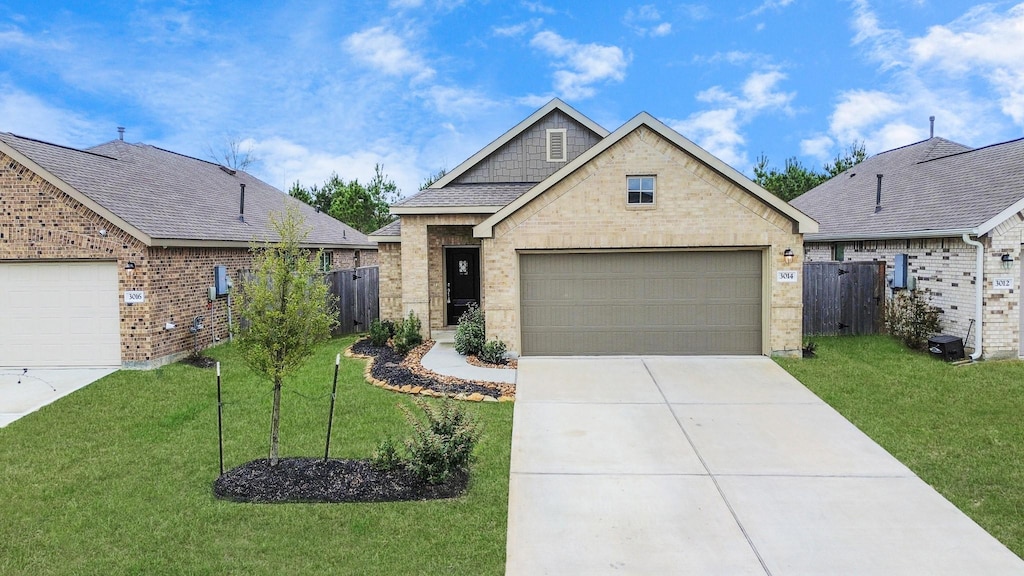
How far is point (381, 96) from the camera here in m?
37.9

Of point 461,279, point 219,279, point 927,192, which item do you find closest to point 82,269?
point 219,279

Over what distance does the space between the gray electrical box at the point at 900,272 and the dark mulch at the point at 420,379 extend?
1030 cm

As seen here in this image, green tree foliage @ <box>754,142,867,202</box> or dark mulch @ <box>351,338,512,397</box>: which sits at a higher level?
green tree foliage @ <box>754,142,867,202</box>

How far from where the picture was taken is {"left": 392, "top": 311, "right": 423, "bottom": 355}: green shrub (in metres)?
13.6

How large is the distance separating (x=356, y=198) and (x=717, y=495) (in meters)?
35.3

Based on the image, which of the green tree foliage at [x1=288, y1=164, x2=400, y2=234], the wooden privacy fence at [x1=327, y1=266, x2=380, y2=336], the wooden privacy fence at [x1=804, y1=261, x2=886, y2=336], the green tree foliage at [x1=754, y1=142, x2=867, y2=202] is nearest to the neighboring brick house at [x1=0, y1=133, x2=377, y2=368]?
the wooden privacy fence at [x1=327, y1=266, x2=380, y2=336]

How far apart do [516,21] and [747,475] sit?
70.7 ft

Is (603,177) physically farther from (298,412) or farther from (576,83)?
(576,83)

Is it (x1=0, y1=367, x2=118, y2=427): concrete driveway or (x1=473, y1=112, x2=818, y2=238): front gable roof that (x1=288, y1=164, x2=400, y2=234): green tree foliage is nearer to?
(x1=0, y1=367, x2=118, y2=427): concrete driveway

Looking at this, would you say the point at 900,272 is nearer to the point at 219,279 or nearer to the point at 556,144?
the point at 556,144

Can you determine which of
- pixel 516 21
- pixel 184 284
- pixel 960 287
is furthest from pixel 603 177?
pixel 516 21

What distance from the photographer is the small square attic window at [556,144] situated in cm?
1639

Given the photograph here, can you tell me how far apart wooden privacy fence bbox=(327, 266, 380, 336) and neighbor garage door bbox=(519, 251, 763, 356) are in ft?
21.2

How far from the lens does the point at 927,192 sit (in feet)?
51.1
